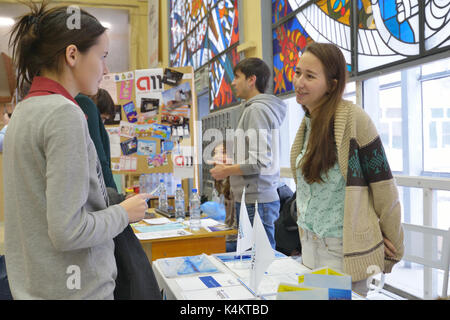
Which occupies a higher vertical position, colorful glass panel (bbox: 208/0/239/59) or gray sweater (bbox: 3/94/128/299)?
colorful glass panel (bbox: 208/0/239/59)

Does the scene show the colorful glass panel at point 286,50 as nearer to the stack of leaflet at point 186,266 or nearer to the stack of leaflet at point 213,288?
the stack of leaflet at point 186,266

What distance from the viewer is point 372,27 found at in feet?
8.65

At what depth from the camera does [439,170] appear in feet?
8.48

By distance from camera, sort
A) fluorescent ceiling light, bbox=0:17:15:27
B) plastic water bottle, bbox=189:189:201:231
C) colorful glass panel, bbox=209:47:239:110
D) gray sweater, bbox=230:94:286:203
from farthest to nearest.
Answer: fluorescent ceiling light, bbox=0:17:15:27, colorful glass panel, bbox=209:47:239:110, plastic water bottle, bbox=189:189:201:231, gray sweater, bbox=230:94:286:203

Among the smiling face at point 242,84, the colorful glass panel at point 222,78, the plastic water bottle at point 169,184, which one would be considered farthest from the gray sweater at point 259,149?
the colorful glass panel at point 222,78

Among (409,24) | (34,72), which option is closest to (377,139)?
(34,72)

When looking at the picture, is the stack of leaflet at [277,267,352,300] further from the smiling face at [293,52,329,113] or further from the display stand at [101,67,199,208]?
the display stand at [101,67,199,208]

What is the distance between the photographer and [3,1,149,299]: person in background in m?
0.83

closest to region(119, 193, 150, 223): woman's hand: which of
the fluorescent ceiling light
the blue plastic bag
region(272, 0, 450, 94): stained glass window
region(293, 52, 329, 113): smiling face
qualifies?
region(293, 52, 329, 113): smiling face

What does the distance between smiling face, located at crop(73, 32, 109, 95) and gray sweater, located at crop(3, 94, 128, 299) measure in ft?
0.38

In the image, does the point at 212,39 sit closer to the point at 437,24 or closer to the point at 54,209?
the point at 437,24

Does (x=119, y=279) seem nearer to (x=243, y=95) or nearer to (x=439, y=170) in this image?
(x=243, y=95)

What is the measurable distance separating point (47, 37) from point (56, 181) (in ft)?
1.21

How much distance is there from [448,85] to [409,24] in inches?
18.8
